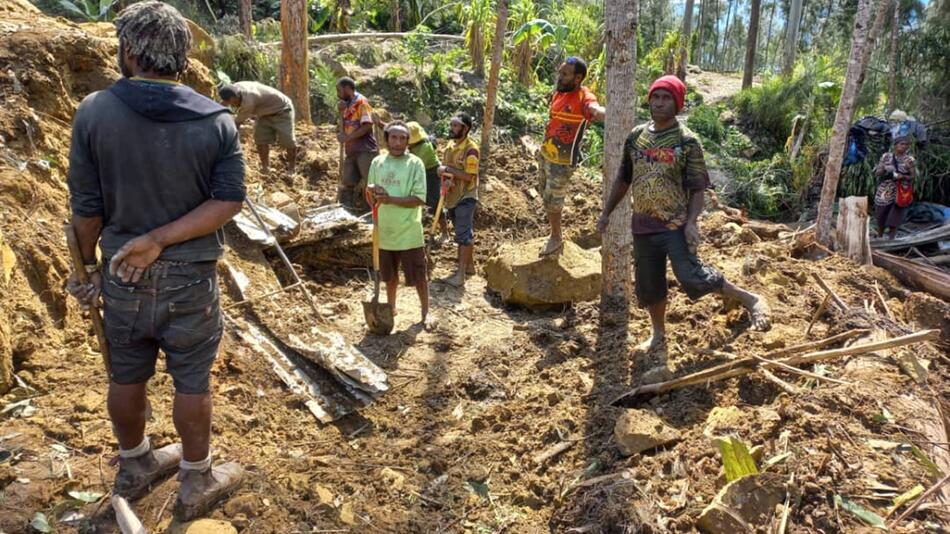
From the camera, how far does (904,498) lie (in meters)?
2.76

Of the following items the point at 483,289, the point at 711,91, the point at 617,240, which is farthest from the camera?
the point at 711,91

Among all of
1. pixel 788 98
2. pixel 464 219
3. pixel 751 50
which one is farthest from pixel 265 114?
pixel 751 50

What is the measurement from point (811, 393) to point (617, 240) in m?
2.23

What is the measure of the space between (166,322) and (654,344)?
10.8 ft

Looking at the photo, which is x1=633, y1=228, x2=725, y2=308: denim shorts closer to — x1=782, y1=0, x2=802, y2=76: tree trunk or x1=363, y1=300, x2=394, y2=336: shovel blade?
x1=363, y1=300, x2=394, y2=336: shovel blade

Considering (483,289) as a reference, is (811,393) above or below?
above

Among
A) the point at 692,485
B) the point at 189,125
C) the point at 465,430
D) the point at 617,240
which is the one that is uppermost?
the point at 189,125

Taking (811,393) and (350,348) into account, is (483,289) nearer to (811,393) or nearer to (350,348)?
(350,348)

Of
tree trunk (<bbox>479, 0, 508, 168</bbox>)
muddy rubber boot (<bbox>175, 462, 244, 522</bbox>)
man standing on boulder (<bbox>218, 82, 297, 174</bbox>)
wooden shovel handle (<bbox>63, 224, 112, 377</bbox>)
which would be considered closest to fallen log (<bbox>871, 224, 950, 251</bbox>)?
tree trunk (<bbox>479, 0, 508, 168</bbox>)

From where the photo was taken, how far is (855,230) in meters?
6.78

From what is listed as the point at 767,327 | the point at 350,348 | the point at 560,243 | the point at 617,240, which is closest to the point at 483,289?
the point at 560,243

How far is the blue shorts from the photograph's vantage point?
6.83m

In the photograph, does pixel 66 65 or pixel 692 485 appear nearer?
pixel 692 485

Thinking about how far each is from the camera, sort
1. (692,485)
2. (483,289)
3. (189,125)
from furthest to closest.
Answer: (483,289), (692,485), (189,125)
